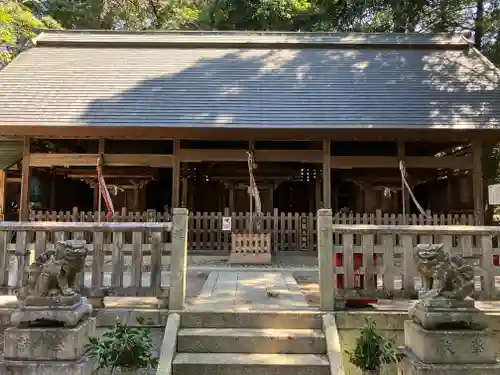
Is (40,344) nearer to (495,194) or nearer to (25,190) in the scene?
(25,190)

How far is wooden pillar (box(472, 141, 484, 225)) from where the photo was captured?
388 inches

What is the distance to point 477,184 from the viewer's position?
10.1 meters

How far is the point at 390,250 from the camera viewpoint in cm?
454

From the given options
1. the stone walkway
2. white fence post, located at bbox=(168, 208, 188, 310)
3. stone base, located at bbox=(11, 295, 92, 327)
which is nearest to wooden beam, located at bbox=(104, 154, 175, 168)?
the stone walkway

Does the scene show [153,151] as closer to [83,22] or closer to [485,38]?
[83,22]

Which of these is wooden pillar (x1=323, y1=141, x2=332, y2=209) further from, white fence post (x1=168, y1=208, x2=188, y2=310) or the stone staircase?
white fence post (x1=168, y1=208, x2=188, y2=310)

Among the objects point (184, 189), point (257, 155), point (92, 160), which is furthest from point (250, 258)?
point (92, 160)

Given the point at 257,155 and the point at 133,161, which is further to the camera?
the point at 257,155

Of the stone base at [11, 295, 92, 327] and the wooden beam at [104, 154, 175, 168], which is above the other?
the wooden beam at [104, 154, 175, 168]

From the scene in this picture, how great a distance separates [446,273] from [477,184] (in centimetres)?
775

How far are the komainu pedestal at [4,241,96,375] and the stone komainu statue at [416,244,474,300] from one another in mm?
3391

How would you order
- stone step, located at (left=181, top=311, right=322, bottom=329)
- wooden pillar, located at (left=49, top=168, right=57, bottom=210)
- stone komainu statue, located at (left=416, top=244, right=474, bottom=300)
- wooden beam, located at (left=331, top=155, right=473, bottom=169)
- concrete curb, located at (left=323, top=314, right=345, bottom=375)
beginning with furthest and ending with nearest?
wooden pillar, located at (left=49, top=168, right=57, bottom=210)
wooden beam, located at (left=331, top=155, right=473, bottom=169)
stone step, located at (left=181, top=311, right=322, bottom=329)
concrete curb, located at (left=323, top=314, right=345, bottom=375)
stone komainu statue, located at (left=416, top=244, right=474, bottom=300)

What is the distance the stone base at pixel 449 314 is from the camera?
3.56 meters

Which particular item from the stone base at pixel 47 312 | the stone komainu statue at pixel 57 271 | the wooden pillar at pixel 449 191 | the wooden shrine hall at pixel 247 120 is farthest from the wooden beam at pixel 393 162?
the stone base at pixel 47 312
